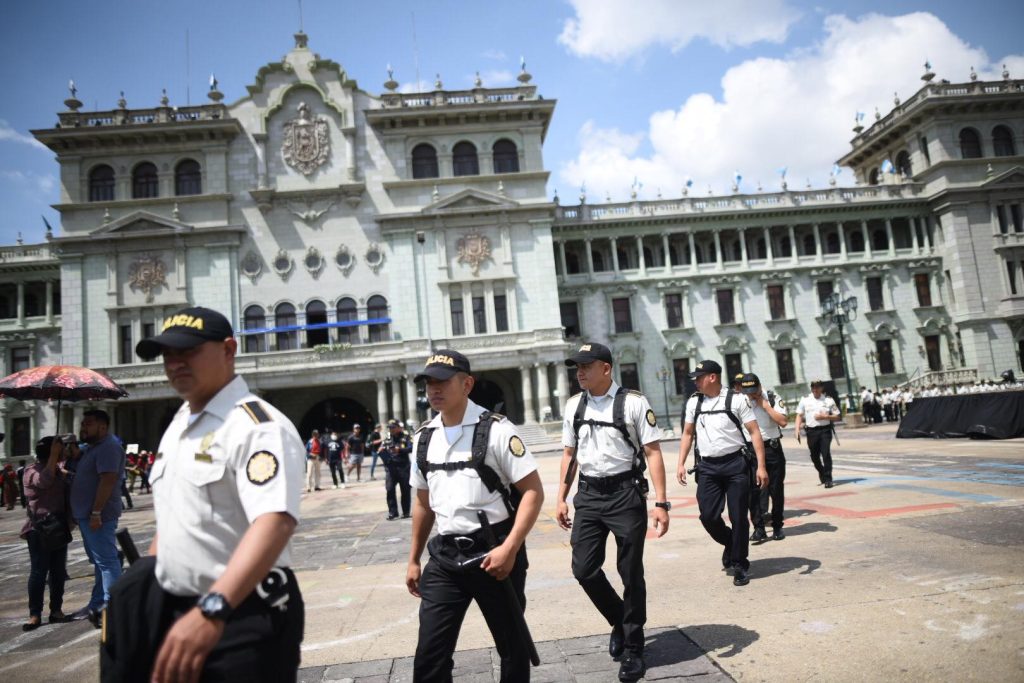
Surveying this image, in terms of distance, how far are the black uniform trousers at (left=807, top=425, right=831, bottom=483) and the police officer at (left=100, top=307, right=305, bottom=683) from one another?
9638 mm

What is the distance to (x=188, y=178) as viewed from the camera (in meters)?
36.2

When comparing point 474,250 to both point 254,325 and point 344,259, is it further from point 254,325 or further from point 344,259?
point 254,325

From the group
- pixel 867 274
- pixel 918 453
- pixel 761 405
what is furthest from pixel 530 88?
pixel 761 405

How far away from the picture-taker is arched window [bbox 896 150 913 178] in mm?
44062

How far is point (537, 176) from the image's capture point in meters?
36.5

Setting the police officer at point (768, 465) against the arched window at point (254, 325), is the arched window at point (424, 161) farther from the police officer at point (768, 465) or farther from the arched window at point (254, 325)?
the police officer at point (768, 465)

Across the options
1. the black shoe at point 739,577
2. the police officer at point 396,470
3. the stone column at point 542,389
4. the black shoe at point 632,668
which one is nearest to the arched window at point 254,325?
the stone column at point 542,389

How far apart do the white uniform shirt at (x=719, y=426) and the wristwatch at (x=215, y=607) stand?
5081 mm

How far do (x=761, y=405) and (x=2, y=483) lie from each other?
25815 millimetres

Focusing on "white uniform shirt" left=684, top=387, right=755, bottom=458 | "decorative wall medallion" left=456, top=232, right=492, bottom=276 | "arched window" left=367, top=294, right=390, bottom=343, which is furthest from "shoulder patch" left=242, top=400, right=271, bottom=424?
"arched window" left=367, top=294, right=390, bottom=343

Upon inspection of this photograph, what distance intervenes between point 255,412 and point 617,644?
119 inches

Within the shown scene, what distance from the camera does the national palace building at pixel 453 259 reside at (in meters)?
34.6

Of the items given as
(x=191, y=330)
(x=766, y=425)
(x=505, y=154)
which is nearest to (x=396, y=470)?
(x=766, y=425)

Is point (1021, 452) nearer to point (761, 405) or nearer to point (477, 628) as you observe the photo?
point (761, 405)
